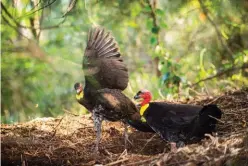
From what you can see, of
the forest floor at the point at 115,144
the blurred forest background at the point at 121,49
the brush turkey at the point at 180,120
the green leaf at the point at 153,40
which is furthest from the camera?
the blurred forest background at the point at 121,49

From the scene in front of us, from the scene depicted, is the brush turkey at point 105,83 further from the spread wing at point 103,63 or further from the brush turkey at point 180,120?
the brush turkey at point 180,120

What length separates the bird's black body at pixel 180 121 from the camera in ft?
16.2

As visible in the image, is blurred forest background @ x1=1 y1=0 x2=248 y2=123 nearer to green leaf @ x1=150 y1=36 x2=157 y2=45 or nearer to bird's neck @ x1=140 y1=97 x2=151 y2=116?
green leaf @ x1=150 y1=36 x2=157 y2=45

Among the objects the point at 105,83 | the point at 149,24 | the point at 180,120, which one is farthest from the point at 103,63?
the point at 149,24

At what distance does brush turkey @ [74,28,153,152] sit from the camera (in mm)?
5508

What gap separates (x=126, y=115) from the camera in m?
5.58

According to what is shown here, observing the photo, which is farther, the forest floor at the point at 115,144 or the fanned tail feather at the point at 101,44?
the fanned tail feather at the point at 101,44

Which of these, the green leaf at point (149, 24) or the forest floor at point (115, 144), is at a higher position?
the green leaf at point (149, 24)

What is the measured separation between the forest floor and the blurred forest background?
2.39m

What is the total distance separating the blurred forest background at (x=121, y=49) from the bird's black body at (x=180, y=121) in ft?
9.20

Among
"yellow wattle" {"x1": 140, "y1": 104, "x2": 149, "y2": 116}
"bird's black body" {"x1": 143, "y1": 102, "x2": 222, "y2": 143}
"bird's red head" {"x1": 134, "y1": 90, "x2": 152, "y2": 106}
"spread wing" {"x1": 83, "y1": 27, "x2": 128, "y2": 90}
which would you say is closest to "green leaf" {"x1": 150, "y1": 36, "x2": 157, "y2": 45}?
"spread wing" {"x1": 83, "y1": 27, "x2": 128, "y2": 90}

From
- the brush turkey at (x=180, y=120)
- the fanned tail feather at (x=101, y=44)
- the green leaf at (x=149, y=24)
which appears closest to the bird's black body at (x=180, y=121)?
the brush turkey at (x=180, y=120)

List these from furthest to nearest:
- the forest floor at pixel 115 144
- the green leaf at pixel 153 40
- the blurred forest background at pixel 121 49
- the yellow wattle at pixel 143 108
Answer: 1. the blurred forest background at pixel 121 49
2. the green leaf at pixel 153 40
3. the yellow wattle at pixel 143 108
4. the forest floor at pixel 115 144

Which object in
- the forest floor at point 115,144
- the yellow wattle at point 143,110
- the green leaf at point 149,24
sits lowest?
the forest floor at point 115,144
